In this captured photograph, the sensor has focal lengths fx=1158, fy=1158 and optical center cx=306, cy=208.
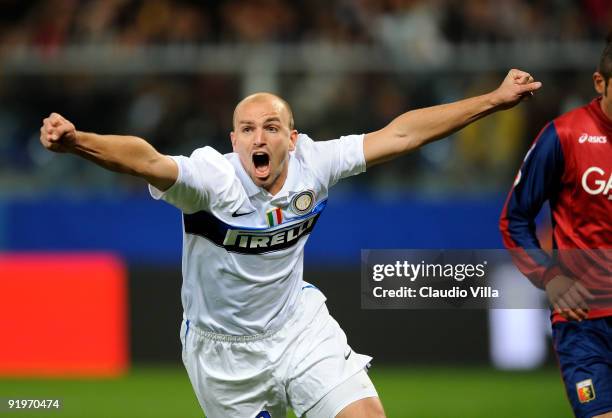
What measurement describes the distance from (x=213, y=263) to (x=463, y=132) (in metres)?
6.63

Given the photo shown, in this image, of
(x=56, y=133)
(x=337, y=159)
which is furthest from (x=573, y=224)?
(x=56, y=133)

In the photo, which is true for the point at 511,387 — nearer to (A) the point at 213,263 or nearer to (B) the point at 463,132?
(B) the point at 463,132

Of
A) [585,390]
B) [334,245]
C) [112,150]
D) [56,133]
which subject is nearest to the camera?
[56,133]

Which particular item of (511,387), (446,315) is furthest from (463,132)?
(511,387)

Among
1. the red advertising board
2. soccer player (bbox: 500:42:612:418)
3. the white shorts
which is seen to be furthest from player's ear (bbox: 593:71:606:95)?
the red advertising board

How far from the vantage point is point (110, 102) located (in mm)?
12383

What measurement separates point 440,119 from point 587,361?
1.45 m

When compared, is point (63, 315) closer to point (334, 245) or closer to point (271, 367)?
point (334, 245)

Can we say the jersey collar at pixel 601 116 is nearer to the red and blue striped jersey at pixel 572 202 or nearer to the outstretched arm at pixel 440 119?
the red and blue striped jersey at pixel 572 202

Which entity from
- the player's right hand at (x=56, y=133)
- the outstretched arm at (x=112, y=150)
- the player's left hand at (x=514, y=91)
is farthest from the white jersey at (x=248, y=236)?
the player's right hand at (x=56, y=133)

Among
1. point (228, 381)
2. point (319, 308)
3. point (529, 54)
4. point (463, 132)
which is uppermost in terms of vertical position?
point (529, 54)

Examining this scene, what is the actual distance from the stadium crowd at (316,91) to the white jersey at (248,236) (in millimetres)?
5884

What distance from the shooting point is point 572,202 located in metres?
5.84

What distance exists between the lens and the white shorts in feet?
19.6
